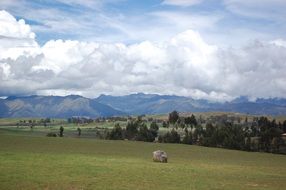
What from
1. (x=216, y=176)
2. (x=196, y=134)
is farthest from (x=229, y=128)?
(x=216, y=176)

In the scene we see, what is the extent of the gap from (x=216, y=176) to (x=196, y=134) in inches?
5651

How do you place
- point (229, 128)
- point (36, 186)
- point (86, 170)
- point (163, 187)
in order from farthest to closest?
point (229, 128)
point (86, 170)
point (163, 187)
point (36, 186)

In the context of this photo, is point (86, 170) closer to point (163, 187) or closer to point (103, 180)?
point (103, 180)

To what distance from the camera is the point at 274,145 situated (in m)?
182

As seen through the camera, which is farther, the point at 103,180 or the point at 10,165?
the point at 10,165

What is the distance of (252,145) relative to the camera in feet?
580

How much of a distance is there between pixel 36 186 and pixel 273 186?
2465 cm

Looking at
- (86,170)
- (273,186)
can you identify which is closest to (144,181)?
(86,170)

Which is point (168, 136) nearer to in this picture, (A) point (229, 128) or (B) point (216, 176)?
(A) point (229, 128)

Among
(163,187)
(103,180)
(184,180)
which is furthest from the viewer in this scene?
(184,180)

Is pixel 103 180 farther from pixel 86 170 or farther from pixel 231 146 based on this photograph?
pixel 231 146

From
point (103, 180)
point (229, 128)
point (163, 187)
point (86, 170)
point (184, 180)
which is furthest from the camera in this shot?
point (229, 128)

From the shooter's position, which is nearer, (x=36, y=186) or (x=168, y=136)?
(x=36, y=186)

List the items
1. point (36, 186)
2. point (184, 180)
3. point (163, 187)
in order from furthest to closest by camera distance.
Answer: point (184, 180) < point (163, 187) < point (36, 186)
